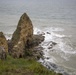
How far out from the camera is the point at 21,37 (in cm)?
3712

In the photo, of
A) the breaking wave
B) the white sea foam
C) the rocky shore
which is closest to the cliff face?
the rocky shore

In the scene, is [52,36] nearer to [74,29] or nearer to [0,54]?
[74,29]

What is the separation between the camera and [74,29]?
2608 inches

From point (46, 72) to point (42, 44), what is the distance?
88.5ft

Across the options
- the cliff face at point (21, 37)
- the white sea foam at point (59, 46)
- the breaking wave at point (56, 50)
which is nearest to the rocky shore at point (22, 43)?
the cliff face at point (21, 37)

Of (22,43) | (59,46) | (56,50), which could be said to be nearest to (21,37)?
(22,43)

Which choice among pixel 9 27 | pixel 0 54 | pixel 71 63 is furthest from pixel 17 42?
pixel 9 27

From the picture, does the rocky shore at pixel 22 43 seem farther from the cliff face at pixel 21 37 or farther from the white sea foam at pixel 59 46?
the white sea foam at pixel 59 46

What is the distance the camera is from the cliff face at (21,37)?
3484cm

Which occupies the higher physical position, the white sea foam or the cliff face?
the cliff face

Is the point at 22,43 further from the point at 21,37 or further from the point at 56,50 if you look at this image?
the point at 56,50

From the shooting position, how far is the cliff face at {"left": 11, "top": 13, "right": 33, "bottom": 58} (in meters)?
34.8

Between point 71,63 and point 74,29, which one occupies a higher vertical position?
point 74,29

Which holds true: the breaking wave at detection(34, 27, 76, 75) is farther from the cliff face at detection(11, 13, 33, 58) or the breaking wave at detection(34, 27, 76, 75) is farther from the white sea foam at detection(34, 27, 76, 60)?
the cliff face at detection(11, 13, 33, 58)
